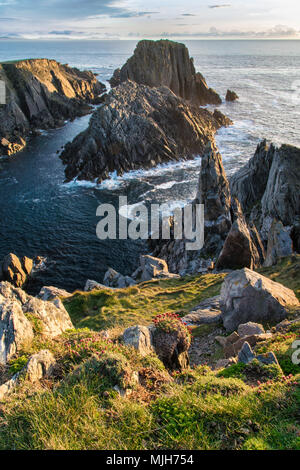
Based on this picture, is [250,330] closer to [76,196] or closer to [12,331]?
[12,331]

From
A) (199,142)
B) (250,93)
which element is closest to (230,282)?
(199,142)

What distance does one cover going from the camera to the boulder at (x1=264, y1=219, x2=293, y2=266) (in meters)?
27.9

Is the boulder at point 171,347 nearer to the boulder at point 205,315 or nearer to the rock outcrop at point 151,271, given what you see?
the boulder at point 205,315

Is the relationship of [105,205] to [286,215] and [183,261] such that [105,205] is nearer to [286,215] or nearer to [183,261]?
[183,261]

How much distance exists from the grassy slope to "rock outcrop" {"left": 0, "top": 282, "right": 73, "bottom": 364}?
1859mm

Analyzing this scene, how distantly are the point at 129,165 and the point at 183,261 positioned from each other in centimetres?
4452

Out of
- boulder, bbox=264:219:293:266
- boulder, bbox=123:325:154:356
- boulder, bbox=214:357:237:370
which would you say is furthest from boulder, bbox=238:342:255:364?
boulder, bbox=264:219:293:266

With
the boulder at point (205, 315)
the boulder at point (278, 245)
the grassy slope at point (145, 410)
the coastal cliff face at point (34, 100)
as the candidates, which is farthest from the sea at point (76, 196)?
the grassy slope at point (145, 410)

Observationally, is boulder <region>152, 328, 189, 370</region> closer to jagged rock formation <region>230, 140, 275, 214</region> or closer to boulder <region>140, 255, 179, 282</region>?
boulder <region>140, 255, 179, 282</region>

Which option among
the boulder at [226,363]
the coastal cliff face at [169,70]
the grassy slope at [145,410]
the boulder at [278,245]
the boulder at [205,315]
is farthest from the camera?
the coastal cliff face at [169,70]

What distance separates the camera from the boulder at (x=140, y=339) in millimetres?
10250

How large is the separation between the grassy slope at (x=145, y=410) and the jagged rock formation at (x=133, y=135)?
212ft

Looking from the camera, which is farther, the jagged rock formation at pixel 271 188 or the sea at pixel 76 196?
the sea at pixel 76 196

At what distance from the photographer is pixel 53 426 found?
6.52 m
